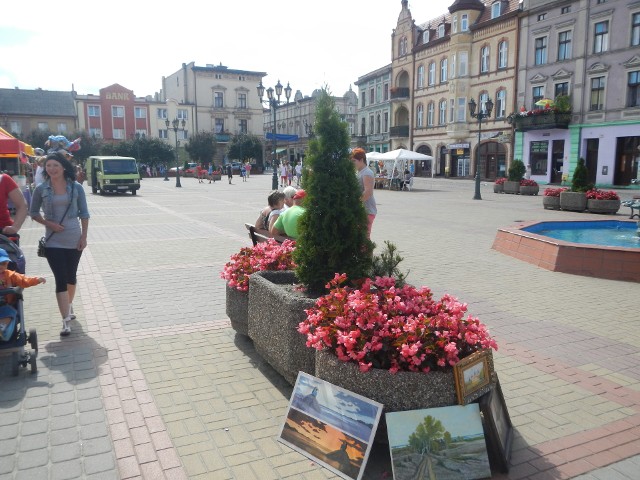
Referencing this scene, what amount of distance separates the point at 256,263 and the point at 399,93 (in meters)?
49.9

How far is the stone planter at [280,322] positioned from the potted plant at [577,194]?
51.6ft

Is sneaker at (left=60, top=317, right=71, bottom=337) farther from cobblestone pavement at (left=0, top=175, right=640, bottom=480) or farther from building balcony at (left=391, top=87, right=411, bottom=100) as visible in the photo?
building balcony at (left=391, top=87, right=411, bottom=100)

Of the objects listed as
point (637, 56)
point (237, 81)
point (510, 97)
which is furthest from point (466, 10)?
point (237, 81)

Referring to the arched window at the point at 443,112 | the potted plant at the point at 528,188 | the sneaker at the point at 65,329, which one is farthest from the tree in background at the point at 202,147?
the sneaker at the point at 65,329

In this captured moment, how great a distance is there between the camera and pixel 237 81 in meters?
77.2

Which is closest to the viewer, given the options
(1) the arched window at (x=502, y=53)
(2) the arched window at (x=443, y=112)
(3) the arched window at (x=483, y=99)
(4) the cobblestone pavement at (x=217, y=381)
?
(4) the cobblestone pavement at (x=217, y=381)

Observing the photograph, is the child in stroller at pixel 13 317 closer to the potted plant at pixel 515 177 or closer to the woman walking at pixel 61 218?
the woman walking at pixel 61 218

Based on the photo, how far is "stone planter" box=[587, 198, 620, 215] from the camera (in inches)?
659

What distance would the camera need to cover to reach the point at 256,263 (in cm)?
509

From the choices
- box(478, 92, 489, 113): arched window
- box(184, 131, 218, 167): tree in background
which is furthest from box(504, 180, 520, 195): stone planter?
box(184, 131, 218, 167): tree in background

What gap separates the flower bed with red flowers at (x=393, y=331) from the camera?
3.12 m

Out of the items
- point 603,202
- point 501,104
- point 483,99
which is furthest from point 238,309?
point 483,99

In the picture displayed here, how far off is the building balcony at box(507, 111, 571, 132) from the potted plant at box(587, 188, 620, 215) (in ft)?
60.9

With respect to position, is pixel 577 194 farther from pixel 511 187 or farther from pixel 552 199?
pixel 511 187
